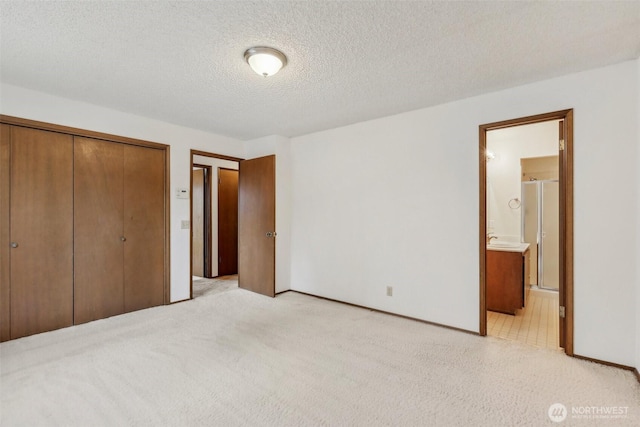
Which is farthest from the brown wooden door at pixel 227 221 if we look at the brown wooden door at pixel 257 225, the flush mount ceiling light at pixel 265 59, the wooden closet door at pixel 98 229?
the flush mount ceiling light at pixel 265 59

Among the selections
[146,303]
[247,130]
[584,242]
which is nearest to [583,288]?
[584,242]

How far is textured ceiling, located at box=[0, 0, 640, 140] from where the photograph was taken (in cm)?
→ 170

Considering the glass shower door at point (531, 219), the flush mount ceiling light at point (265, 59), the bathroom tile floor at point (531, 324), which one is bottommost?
the bathroom tile floor at point (531, 324)

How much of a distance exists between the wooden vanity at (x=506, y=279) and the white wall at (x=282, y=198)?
9.04ft

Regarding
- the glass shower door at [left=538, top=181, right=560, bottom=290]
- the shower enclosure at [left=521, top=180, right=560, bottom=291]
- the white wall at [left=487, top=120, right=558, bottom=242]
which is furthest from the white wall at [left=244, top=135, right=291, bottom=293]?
the glass shower door at [left=538, top=181, right=560, bottom=290]

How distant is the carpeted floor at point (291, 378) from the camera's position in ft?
5.68

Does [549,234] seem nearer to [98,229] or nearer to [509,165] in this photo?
[509,165]

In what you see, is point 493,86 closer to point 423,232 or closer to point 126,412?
point 423,232

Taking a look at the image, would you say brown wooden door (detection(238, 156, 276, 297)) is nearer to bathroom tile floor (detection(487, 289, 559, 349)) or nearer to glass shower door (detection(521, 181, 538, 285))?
bathroom tile floor (detection(487, 289, 559, 349))

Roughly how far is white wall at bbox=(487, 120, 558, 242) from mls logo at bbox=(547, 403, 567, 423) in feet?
11.6

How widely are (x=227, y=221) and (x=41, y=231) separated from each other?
121 inches

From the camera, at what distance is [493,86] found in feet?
8.83

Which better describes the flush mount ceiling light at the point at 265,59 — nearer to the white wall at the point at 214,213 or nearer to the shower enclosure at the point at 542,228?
the white wall at the point at 214,213
